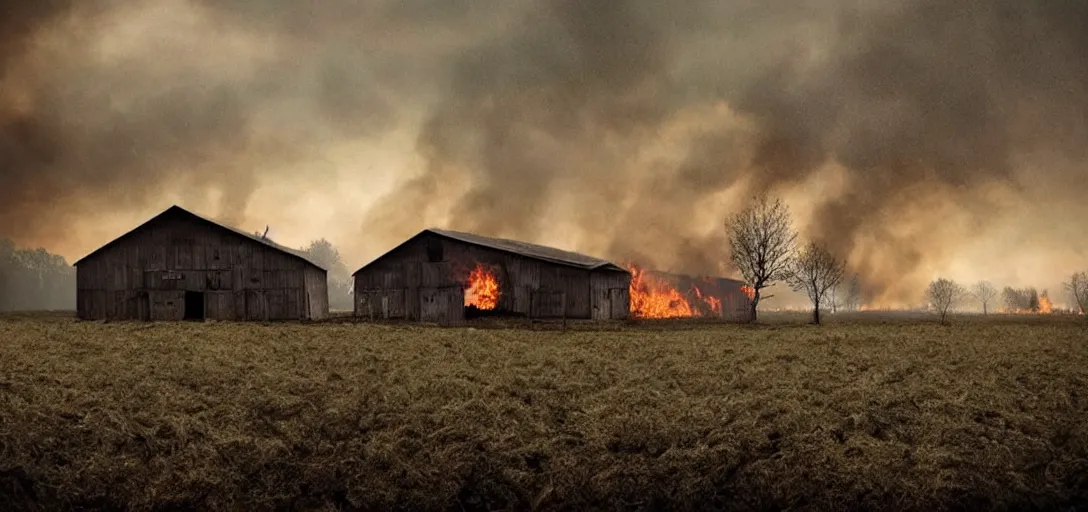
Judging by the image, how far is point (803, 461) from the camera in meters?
12.4

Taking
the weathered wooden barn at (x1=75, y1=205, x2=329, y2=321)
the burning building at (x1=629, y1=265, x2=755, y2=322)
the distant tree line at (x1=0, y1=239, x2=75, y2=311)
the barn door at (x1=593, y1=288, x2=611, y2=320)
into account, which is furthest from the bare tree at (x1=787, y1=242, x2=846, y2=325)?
the distant tree line at (x1=0, y1=239, x2=75, y2=311)

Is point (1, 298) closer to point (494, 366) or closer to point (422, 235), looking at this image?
point (422, 235)

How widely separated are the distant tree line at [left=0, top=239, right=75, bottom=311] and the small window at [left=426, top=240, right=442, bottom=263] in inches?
4849

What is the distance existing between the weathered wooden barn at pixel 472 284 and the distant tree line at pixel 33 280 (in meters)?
120

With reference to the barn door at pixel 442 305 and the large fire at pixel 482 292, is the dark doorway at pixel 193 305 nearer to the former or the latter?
the barn door at pixel 442 305

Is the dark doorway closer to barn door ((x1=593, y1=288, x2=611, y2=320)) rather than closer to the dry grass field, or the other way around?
barn door ((x1=593, y1=288, x2=611, y2=320))

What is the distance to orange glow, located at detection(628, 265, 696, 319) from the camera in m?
66.6

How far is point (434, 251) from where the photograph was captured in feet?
173

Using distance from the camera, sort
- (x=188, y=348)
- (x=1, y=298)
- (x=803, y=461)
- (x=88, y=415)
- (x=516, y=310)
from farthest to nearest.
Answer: (x=1, y=298) → (x=516, y=310) → (x=188, y=348) → (x=88, y=415) → (x=803, y=461)

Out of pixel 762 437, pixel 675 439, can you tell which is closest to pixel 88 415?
pixel 675 439

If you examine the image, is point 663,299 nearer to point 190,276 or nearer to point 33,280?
point 190,276

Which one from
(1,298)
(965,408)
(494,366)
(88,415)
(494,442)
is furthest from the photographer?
(1,298)

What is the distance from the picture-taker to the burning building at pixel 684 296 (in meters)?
67.7

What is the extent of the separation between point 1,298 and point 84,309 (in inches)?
4392
